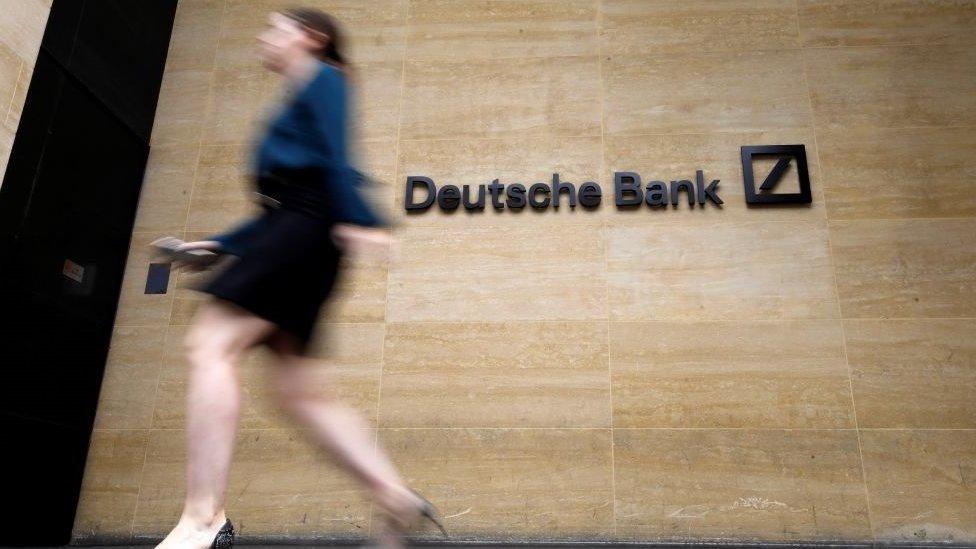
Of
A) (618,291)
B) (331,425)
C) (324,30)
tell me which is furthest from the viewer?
(618,291)

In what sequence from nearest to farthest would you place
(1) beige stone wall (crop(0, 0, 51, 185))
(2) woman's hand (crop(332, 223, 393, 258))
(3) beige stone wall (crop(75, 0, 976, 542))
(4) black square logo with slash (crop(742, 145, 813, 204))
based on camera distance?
(2) woman's hand (crop(332, 223, 393, 258))
(1) beige stone wall (crop(0, 0, 51, 185))
(3) beige stone wall (crop(75, 0, 976, 542))
(4) black square logo with slash (crop(742, 145, 813, 204))

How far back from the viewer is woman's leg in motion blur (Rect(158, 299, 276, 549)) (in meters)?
1.64

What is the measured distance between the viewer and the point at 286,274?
176cm

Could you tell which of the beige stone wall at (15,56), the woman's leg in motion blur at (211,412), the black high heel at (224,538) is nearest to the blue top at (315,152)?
the woman's leg in motion blur at (211,412)

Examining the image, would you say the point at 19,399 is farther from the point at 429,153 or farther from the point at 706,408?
the point at 706,408

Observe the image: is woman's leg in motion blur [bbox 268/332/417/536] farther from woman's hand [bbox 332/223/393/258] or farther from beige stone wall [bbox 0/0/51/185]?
beige stone wall [bbox 0/0/51/185]

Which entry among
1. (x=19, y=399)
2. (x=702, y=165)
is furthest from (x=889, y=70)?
(x=19, y=399)

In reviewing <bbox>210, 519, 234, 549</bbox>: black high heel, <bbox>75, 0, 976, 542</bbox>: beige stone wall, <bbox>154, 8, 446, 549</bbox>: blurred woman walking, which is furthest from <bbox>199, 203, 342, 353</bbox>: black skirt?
<bbox>75, 0, 976, 542</bbox>: beige stone wall

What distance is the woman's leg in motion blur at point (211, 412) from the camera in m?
1.64

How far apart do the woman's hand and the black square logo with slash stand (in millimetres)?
3564

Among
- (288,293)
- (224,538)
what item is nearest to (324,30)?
(288,293)

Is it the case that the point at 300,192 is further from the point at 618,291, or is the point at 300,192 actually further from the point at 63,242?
the point at 63,242

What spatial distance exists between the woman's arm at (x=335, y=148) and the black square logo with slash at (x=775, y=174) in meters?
3.54

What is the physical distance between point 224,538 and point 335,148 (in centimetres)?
98
